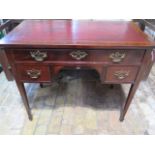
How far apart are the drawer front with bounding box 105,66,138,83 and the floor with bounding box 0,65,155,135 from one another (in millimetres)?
485

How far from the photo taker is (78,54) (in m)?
0.89

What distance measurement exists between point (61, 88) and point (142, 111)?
90cm

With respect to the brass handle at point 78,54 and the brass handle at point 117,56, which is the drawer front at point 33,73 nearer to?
the brass handle at point 78,54

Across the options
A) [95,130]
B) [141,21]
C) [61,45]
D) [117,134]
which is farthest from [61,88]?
[141,21]

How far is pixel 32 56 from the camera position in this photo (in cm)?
90

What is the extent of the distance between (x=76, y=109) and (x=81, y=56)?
0.70 m

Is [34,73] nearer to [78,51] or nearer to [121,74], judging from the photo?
[78,51]

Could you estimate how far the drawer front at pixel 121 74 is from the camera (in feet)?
3.13

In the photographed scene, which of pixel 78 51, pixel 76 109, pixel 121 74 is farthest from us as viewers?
pixel 76 109

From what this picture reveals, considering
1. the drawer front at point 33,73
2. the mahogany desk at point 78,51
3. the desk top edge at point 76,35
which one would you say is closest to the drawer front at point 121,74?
the mahogany desk at point 78,51

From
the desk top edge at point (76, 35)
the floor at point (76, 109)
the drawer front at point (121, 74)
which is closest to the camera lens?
the desk top edge at point (76, 35)

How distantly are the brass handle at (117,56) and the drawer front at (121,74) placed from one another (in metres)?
0.06

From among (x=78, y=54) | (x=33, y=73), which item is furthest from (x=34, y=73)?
(x=78, y=54)
